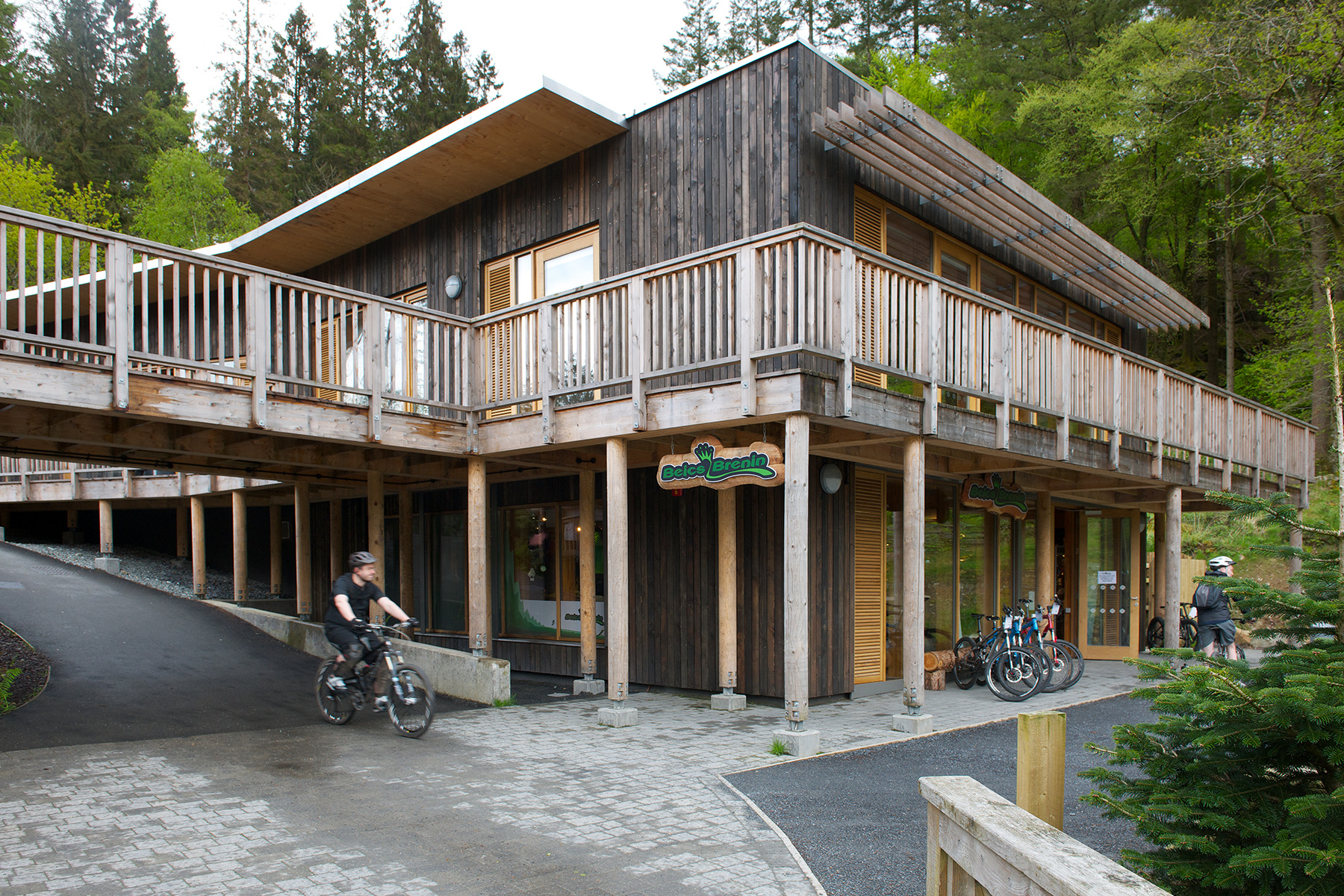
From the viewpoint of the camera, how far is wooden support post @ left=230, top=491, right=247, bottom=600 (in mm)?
16328

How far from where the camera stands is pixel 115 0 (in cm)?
3891

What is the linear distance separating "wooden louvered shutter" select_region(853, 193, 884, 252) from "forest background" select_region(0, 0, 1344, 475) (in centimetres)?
1126

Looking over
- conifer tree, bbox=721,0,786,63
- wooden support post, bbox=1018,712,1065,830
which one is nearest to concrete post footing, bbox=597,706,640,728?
wooden support post, bbox=1018,712,1065,830

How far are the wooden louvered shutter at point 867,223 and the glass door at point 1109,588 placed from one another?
7.85m

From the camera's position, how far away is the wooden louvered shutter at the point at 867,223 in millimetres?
10906

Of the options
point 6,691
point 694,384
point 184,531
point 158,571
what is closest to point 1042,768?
point 694,384

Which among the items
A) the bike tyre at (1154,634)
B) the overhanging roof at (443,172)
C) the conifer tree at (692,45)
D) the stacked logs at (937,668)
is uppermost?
the conifer tree at (692,45)

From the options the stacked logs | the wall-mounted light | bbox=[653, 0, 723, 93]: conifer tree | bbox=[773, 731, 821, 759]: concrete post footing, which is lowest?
the stacked logs

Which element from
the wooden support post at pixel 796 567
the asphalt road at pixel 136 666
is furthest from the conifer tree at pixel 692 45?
the wooden support post at pixel 796 567

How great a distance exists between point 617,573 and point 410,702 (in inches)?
85.1

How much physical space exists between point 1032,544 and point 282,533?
14.4 metres

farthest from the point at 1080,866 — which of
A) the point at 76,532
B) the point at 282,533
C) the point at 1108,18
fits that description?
the point at 1108,18

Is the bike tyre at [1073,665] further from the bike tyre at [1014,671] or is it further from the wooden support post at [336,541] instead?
the wooden support post at [336,541]

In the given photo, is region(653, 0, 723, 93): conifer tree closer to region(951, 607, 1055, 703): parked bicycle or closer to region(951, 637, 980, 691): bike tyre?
region(951, 637, 980, 691): bike tyre
